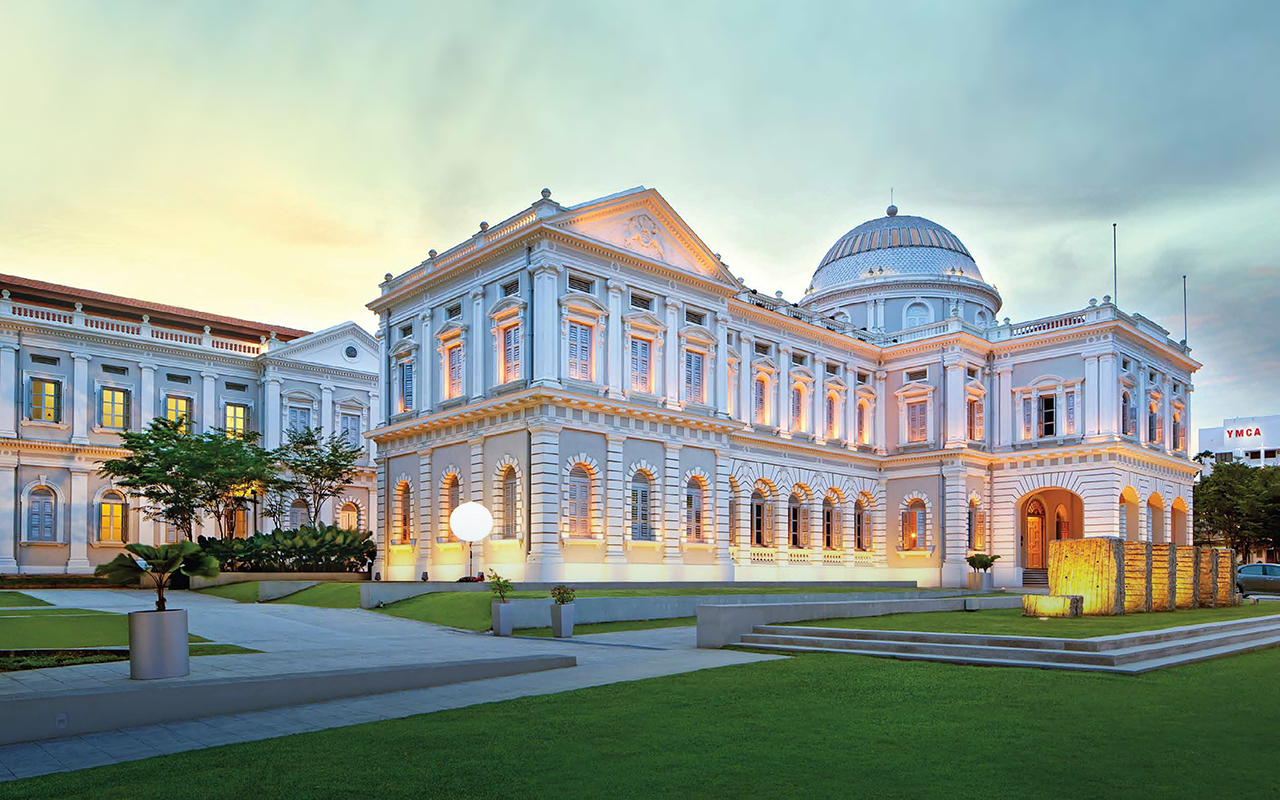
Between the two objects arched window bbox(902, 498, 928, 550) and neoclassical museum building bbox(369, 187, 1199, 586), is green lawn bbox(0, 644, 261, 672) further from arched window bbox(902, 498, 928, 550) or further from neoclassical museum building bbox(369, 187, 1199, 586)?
arched window bbox(902, 498, 928, 550)

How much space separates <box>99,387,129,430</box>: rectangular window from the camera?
158ft

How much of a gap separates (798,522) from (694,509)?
11294mm

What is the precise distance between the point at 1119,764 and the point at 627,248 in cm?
2927

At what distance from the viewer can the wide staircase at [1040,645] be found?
14.4 m

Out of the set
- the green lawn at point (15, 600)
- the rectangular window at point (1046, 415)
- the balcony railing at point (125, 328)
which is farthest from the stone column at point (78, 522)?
the rectangular window at point (1046, 415)

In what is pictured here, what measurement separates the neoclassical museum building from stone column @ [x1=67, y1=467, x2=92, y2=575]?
1562 centimetres

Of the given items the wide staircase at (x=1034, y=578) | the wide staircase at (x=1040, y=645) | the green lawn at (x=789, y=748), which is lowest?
the wide staircase at (x=1034, y=578)

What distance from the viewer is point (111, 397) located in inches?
1903

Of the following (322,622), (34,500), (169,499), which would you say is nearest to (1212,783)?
(322,622)

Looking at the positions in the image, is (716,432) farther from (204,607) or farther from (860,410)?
(204,607)

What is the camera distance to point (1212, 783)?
773 cm

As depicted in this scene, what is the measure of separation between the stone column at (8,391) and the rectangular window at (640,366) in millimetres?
29343

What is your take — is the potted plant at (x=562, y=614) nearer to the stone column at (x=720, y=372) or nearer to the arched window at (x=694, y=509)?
the arched window at (x=694, y=509)

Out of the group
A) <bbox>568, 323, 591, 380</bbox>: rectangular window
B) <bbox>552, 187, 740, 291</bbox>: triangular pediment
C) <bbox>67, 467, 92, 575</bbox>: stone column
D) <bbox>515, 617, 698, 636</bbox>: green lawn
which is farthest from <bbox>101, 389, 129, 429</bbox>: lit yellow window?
<bbox>515, 617, 698, 636</bbox>: green lawn
